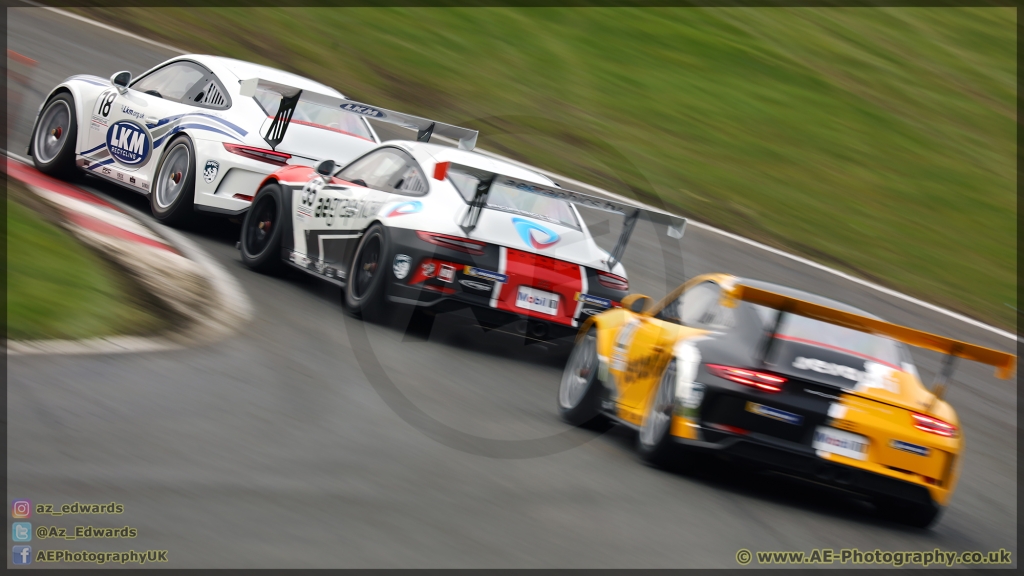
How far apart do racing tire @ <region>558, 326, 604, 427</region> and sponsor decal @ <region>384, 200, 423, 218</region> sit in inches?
68.0

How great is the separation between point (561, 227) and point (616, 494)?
3.60m

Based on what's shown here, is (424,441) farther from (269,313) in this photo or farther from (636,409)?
(269,313)

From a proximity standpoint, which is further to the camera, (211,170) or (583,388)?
(211,170)

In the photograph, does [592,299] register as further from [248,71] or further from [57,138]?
[57,138]

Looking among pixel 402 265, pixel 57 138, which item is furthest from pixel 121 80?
pixel 402 265

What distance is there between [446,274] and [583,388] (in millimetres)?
1600

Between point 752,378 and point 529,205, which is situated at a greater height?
point 529,205

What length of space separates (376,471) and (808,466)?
2.19m

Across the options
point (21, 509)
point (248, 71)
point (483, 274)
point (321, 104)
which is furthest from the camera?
point (248, 71)

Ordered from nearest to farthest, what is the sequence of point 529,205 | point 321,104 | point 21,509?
point 21,509 < point 529,205 < point 321,104

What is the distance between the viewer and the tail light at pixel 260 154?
11.0 m

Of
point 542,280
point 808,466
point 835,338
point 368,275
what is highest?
point 835,338

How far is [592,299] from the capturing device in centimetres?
920

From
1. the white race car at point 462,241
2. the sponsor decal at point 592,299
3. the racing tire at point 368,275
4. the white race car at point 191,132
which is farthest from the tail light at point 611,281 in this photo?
the white race car at point 191,132
